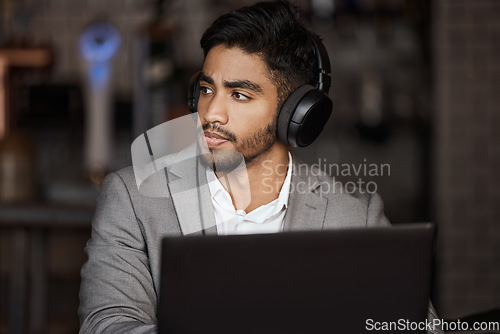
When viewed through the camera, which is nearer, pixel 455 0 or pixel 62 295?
pixel 62 295

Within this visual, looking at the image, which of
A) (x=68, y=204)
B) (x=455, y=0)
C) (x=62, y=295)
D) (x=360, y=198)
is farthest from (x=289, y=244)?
(x=455, y=0)

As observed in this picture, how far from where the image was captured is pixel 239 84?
1119mm

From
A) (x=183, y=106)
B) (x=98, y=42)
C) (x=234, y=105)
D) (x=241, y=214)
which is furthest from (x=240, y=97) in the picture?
(x=98, y=42)

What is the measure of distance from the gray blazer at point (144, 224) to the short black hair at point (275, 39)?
0.23 m

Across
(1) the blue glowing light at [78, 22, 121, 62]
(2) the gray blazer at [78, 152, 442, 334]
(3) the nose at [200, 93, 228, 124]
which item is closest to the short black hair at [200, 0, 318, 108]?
(3) the nose at [200, 93, 228, 124]

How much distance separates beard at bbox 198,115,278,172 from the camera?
1125 millimetres

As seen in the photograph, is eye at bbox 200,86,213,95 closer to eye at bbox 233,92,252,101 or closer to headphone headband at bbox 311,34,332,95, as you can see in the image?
eye at bbox 233,92,252,101

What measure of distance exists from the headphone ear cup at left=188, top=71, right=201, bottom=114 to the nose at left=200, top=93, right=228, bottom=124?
61 mm

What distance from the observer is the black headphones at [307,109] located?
1114 mm

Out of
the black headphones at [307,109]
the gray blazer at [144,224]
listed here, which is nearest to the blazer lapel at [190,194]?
the gray blazer at [144,224]

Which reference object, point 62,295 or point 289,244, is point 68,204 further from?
point 289,244

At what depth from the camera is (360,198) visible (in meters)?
1.27

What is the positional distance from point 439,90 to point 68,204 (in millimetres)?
1880

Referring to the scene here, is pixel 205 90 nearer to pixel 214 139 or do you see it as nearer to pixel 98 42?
pixel 214 139
